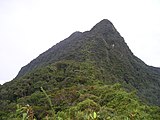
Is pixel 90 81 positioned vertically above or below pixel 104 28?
below

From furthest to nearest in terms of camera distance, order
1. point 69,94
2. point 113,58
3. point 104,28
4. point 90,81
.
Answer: point 104,28 < point 113,58 < point 90,81 < point 69,94

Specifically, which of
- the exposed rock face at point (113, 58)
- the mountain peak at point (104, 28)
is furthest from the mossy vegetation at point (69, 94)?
the mountain peak at point (104, 28)

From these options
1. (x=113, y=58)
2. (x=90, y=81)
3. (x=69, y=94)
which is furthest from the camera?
(x=113, y=58)

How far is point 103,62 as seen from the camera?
241 feet

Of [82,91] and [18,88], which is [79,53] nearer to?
[18,88]

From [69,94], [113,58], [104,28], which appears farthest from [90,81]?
[104,28]

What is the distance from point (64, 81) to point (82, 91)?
10286 mm

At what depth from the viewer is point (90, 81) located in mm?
47562

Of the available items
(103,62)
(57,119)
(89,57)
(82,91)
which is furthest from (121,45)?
(57,119)

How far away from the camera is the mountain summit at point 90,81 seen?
33.2 meters

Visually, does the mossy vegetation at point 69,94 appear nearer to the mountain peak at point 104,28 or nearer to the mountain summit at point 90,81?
the mountain summit at point 90,81

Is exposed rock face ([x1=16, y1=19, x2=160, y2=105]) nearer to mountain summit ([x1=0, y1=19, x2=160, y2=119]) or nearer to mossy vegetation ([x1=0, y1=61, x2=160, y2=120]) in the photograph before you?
mountain summit ([x1=0, y1=19, x2=160, y2=119])

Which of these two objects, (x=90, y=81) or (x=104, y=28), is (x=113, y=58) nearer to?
(x=104, y=28)

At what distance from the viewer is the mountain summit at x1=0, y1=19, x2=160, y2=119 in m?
33.2
